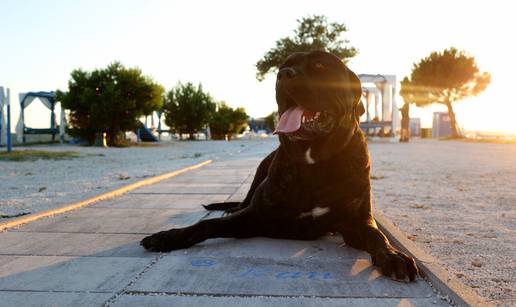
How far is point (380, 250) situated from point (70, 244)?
6.77ft

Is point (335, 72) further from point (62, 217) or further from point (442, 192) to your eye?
point (442, 192)

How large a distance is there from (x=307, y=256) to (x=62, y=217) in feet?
8.10

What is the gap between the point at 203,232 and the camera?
9.64ft

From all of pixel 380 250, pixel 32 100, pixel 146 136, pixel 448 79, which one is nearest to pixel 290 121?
pixel 380 250

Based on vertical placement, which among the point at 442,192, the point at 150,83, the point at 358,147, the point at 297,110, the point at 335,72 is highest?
the point at 150,83

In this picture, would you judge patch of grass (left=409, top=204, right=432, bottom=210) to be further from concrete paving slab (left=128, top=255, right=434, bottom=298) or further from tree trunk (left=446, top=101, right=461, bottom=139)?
tree trunk (left=446, top=101, right=461, bottom=139)

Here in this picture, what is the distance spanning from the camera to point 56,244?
9.74ft

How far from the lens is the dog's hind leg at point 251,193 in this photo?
3.92m

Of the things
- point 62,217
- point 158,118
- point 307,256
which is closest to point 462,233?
point 307,256

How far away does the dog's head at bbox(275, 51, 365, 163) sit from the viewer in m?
2.85

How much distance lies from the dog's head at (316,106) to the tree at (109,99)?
20228mm

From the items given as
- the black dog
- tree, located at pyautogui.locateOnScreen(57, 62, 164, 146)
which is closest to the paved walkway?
the black dog

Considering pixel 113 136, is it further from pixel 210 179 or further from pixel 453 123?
pixel 453 123

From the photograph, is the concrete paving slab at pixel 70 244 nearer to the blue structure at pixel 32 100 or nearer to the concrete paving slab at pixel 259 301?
the concrete paving slab at pixel 259 301
